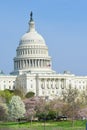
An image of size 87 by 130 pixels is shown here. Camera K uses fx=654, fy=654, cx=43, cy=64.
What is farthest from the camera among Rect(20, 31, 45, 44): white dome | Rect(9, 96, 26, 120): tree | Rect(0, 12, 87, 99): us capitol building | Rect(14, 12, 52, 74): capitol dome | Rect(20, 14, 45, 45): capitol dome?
Rect(20, 14, 45, 45): capitol dome

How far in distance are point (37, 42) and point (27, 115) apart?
93.8 meters

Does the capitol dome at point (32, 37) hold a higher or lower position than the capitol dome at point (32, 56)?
higher

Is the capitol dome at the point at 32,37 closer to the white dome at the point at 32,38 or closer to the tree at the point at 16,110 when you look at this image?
the white dome at the point at 32,38

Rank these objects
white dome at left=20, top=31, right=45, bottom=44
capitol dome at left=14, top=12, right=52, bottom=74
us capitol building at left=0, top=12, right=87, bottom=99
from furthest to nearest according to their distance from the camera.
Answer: white dome at left=20, top=31, right=45, bottom=44
capitol dome at left=14, top=12, right=52, bottom=74
us capitol building at left=0, top=12, right=87, bottom=99

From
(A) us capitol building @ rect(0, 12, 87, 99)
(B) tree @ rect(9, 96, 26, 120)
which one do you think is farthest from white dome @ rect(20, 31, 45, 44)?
(B) tree @ rect(9, 96, 26, 120)

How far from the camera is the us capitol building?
17900 cm

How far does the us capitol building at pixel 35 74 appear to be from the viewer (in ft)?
587

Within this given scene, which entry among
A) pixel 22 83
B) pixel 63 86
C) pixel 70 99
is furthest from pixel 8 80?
pixel 70 99

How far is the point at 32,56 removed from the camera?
188 m

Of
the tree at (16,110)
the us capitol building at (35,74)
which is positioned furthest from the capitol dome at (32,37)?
the tree at (16,110)

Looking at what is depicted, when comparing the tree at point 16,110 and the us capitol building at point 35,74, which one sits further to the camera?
the us capitol building at point 35,74

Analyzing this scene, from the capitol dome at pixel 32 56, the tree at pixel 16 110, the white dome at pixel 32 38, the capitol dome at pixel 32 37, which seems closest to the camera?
the tree at pixel 16 110

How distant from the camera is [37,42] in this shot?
192 metres

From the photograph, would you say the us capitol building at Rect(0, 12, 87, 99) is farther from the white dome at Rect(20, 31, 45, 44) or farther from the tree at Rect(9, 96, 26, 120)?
the tree at Rect(9, 96, 26, 120)
